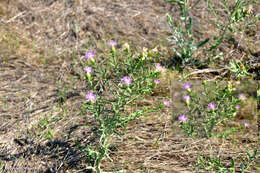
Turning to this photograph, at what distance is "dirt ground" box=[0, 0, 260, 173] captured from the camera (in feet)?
7.92

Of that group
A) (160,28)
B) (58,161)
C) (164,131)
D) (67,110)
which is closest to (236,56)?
(160,28)

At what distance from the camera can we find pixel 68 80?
3.23m

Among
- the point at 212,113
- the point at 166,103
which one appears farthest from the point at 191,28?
the point at 212,113

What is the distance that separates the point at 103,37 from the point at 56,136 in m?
1.64

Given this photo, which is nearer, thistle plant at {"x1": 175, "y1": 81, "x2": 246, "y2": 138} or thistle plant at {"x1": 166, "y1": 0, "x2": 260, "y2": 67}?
thistle plant at {"x1": 175, "y1": 81, "x2": 246, "y2": 138}

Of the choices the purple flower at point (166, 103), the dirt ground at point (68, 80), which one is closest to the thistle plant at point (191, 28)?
the dirt ground at point (68, 80)

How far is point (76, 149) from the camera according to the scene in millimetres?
2457

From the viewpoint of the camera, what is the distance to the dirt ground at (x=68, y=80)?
2.41 metres

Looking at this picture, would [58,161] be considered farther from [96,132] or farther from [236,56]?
[236,56]

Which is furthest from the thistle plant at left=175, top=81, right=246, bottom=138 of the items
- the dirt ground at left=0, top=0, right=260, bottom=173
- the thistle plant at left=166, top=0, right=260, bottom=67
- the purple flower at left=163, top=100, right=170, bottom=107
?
the thistle plant at left=166, top=0, right=260, bottom=67

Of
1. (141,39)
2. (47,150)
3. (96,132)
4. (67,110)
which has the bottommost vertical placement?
(47,150)

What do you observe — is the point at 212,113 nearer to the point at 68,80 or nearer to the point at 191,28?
the point at 191,28

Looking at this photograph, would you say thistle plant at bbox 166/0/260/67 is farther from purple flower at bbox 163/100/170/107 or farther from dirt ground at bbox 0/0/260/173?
purple flower at bbox 163/100/170/107

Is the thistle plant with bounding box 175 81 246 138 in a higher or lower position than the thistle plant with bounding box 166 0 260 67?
lower
